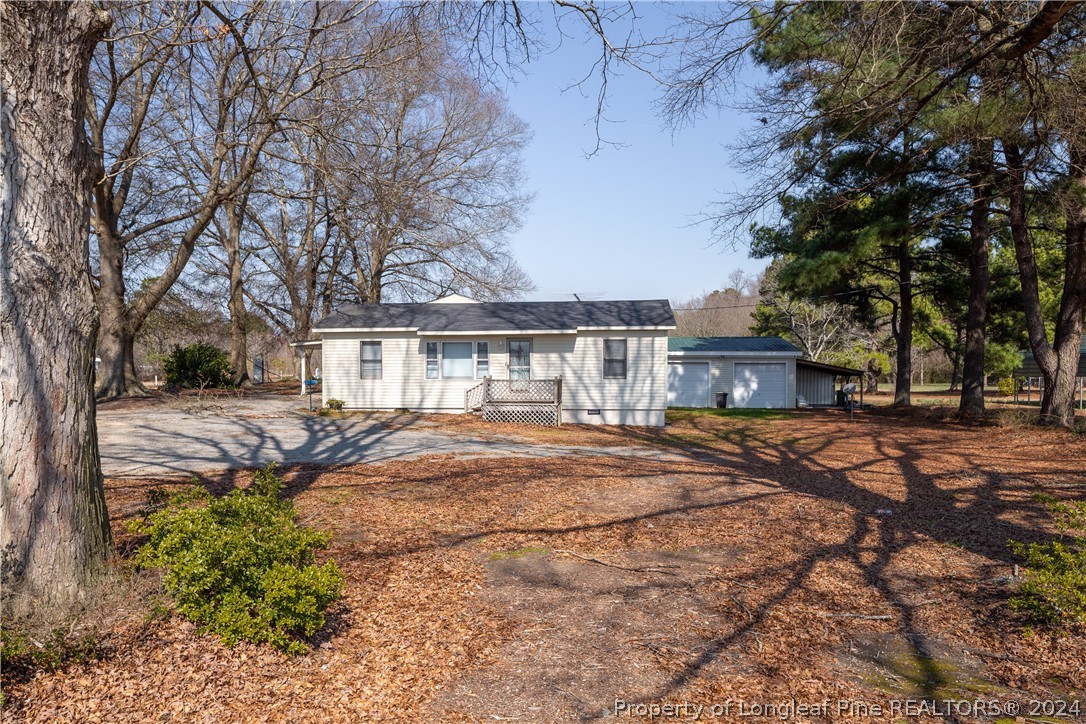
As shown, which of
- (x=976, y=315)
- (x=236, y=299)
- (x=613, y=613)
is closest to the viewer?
(x=613, y=613)

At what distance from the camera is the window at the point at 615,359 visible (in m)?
19.9

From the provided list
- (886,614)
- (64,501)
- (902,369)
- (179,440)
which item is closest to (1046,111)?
(886,614)

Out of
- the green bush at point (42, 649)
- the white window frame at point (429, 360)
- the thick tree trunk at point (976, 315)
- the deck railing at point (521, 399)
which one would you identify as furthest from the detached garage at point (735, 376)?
the green bush at point (42, 649)

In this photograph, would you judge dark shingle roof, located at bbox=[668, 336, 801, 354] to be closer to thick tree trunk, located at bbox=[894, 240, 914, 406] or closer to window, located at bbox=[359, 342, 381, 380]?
thick tree trunk, located at bbox=[894, 240, 914, 406]

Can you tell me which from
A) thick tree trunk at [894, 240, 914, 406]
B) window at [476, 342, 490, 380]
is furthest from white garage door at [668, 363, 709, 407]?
window at [476, 342, 490, 380]

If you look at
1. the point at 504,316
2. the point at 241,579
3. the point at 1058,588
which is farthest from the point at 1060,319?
the point at 241,579

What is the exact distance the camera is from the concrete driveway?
409 inches

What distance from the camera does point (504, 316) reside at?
70.2 ft

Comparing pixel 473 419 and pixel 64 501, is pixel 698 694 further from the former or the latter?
pixel 473 419

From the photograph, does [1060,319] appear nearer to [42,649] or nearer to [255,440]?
[255,440]

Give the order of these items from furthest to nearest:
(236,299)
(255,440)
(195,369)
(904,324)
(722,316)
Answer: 1. (722,316)
2. (236,299)
3. (195,369)
4. (904,324)
5. (255,440)

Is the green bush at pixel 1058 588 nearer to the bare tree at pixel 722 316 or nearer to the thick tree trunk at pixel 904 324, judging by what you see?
the thick tree trunk at pixel 904 324

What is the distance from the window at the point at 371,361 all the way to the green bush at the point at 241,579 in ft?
55.6

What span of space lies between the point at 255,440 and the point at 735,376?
794 inches
